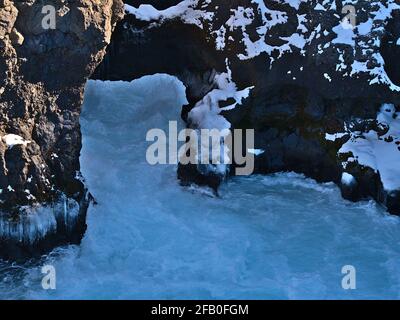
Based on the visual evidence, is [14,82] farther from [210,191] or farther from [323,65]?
[323,65]

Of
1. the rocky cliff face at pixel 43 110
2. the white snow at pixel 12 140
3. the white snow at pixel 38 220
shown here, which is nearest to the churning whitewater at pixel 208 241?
the white snow at pixel 38 220

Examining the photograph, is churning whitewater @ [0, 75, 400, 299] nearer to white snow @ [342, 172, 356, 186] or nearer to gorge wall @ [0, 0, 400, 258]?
white snow @ [342, 172, 356, 186]

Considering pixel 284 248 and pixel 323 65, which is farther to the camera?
pixel 323 65

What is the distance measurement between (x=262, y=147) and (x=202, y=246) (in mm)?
4175

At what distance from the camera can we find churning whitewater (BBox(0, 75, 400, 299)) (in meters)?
13.8

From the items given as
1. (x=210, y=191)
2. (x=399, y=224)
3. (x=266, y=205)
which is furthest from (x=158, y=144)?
(x=399, y=224)

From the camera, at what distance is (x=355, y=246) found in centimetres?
1541

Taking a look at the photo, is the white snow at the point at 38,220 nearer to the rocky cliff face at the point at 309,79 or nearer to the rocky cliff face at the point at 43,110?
the rocky cliff face at the point at 43,110

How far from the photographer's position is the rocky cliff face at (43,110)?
1320 cm

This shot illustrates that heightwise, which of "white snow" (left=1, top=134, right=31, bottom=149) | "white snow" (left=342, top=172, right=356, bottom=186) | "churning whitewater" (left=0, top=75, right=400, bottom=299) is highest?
"white snow" (left=1, top=134, right=31, bottom=149)

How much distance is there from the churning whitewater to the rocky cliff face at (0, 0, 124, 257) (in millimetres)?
826

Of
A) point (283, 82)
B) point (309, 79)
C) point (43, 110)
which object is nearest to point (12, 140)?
point (43, 110)

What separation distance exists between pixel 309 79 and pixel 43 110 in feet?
22.9

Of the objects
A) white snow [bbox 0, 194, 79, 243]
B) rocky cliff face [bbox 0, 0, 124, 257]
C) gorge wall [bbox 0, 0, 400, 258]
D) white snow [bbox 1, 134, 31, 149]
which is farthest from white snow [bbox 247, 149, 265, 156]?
white snow [bbox 1, 134, 31, 149]
